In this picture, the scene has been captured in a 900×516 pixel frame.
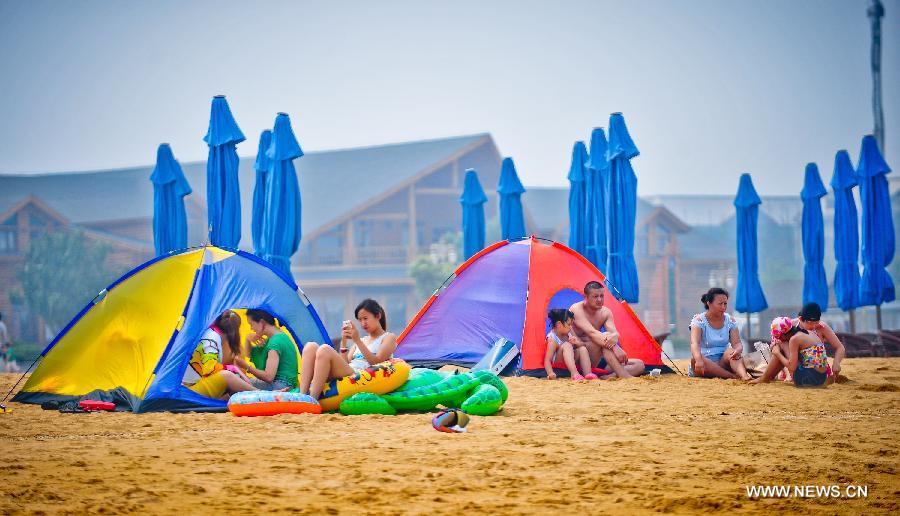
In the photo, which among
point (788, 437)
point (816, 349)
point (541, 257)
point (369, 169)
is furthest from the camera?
point (369, 169)

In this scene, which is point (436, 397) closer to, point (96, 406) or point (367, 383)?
point (367, 383)

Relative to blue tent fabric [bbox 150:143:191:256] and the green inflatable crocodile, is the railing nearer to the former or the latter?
blue tent fabric [bbox 150:143:191:256]

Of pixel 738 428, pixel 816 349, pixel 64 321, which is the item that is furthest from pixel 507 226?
pixel 64 321

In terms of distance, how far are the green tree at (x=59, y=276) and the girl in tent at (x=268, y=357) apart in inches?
967

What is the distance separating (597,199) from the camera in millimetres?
16984

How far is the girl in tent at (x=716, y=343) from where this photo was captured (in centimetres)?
1122

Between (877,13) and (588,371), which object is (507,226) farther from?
(877,13)

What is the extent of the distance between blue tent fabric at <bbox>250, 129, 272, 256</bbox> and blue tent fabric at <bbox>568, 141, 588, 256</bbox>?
16.1ft

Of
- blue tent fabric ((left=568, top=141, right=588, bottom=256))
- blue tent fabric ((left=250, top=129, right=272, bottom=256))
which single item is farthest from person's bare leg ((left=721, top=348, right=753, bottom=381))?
blue tent fabric ((left=250, top=129, right=272, bottom=256))

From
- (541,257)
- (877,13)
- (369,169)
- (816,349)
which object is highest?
(877,13)

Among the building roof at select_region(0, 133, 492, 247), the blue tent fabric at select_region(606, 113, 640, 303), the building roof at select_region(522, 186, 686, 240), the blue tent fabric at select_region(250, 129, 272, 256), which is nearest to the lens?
the blue tent fabric at select_region(250, 129, 272, 256)

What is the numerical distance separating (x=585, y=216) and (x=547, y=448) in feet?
35.3

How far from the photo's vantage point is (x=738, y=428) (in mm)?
7824

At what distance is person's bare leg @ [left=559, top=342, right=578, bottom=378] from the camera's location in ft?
37.4
